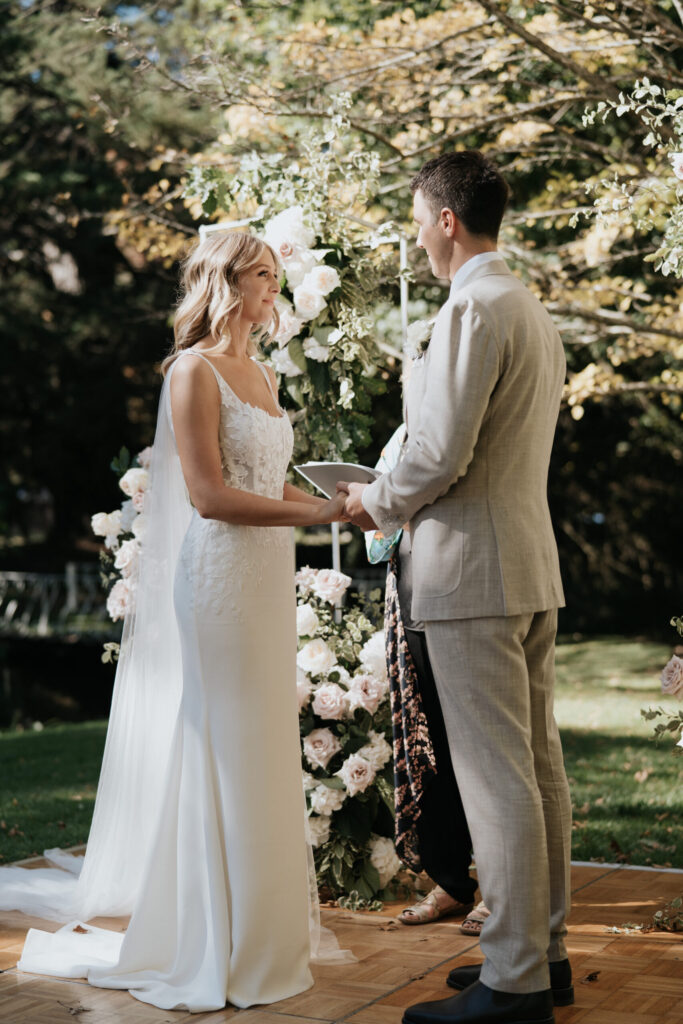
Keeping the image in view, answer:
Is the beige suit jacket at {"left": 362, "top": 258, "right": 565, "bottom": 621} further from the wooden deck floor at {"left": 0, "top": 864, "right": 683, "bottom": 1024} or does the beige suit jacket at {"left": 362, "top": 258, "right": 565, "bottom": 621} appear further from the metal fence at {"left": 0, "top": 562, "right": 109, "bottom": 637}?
the metal fence at {"left": 0, "top": 562, "right": 109, "bottom": 637}

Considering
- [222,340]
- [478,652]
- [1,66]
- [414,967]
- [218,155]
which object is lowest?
[414,967]

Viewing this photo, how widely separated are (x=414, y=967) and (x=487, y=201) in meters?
2.20

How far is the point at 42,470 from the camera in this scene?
16.7 metres

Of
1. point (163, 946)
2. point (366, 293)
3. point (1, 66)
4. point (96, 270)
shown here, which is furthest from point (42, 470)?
point (163, 946)

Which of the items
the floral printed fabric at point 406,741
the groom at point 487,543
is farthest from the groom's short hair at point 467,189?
the floral printed fabric at point 406,741

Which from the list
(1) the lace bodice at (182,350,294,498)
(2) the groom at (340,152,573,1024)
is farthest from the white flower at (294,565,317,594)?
(2) the groom at (340,152,573,1024)

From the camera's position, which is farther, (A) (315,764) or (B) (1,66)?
(B) (1,66)

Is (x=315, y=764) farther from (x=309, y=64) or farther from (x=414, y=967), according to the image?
(x=309, y=64)

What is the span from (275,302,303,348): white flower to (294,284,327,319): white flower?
5 cm

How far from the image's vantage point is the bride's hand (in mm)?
3193

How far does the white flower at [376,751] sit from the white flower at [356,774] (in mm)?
33

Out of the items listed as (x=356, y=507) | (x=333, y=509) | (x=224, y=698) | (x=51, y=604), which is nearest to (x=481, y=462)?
(x=356, y=507)

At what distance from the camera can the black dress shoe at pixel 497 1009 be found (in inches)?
106

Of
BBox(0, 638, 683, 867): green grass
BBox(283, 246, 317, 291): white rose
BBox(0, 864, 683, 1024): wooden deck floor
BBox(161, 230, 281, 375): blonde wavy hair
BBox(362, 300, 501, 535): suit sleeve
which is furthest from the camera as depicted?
BBox(0, 638, 683, 867): green grass
